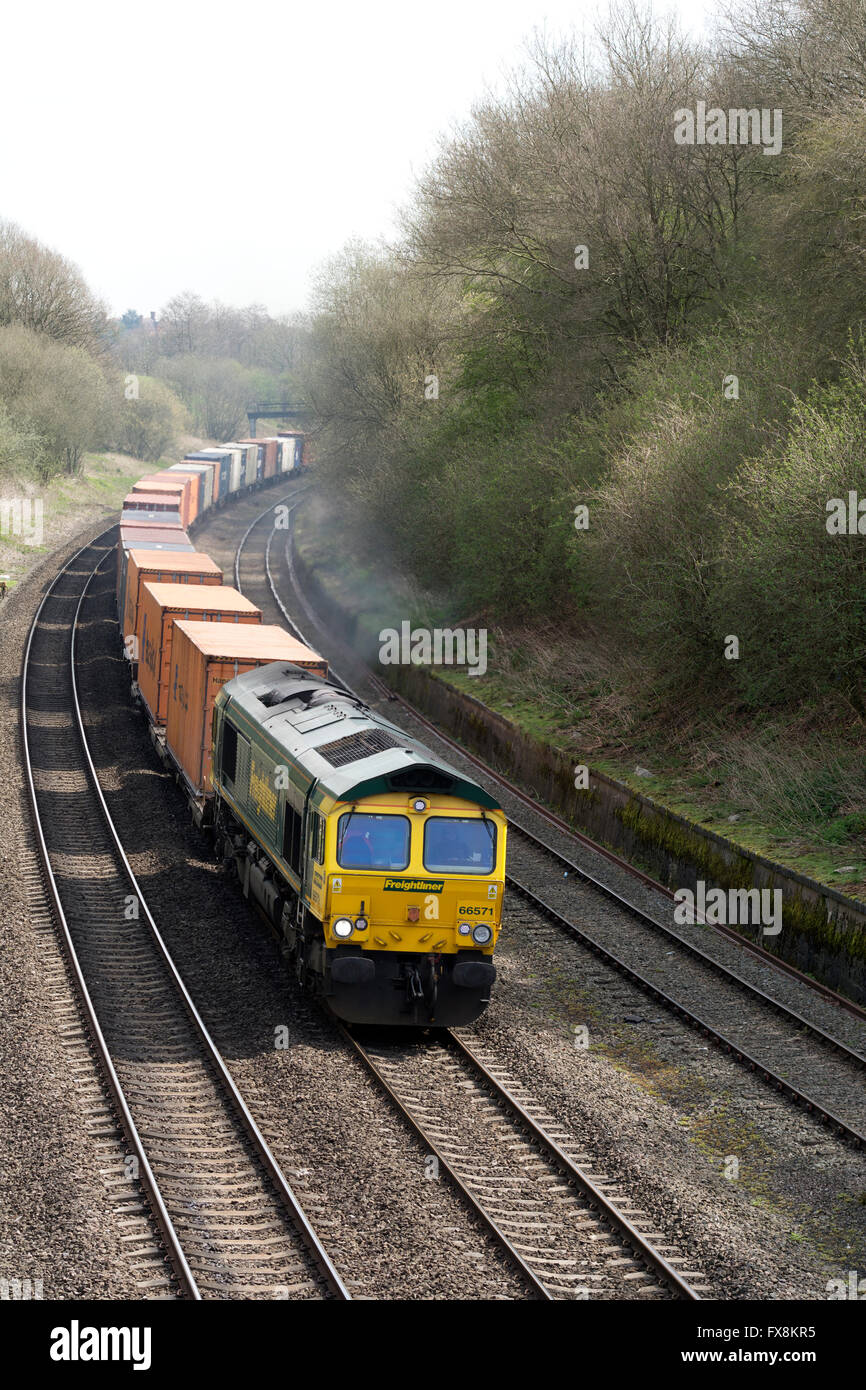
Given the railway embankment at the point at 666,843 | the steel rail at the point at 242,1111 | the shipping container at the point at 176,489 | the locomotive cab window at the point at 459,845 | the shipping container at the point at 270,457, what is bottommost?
the steel rail at the point at 242,1111

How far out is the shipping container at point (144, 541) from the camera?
36.2m

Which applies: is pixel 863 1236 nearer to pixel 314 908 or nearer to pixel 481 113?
pixel 314 908

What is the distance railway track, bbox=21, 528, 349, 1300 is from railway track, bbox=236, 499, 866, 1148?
18.5 ft

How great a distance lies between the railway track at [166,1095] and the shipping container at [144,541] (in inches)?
536

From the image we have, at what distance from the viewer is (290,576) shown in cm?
5225

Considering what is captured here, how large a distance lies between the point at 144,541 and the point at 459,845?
26981 millimetres

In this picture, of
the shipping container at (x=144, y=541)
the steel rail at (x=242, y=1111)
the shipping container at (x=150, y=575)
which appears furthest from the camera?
the shipping container at (x=144, y=541)

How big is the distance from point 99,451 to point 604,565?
7255cm

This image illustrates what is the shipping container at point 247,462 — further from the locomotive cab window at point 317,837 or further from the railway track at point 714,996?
the locomotive cab window at point 317,837

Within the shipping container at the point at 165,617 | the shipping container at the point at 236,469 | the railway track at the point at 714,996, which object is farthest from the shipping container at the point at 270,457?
the railway track at the point at 714,996

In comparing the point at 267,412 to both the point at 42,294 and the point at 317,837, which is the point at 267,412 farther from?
the point at 317,837

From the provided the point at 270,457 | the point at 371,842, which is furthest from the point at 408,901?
the point at 270,457

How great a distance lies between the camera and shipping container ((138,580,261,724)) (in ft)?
81.5

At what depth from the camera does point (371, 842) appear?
1323 centimetres
